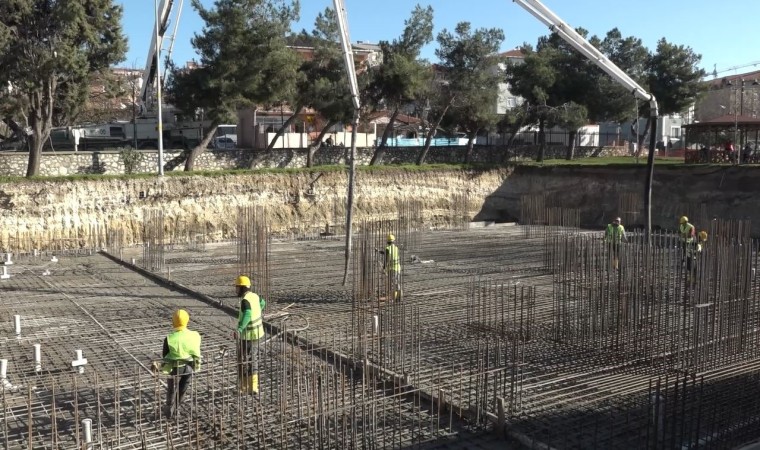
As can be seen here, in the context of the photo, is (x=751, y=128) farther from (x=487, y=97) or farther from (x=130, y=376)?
(x=130, y=376)

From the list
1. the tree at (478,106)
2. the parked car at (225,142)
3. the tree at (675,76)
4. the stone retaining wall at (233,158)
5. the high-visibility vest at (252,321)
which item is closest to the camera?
the high-visibility vest at (252,321)

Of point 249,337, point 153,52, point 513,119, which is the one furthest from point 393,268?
point 513,119

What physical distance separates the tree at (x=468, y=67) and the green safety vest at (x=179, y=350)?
21135 mm

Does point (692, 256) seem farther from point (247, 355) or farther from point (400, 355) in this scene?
point (247, 355)

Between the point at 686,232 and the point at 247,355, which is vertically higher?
the point at 686,232

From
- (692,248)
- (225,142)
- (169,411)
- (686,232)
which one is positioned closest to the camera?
(169,411)

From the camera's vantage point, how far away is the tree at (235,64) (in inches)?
854

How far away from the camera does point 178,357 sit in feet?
20.4

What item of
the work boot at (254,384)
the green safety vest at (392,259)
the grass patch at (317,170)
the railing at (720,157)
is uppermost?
the railing at (720,157)

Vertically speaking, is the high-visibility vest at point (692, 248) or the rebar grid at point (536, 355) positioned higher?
the high-visibility vest at point (692, 248)

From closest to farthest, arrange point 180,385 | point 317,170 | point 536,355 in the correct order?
1. point 180,385
2. point 536,355
3. point 317,170

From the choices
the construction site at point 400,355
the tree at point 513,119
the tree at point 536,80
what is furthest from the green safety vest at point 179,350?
the tree at point 536,80

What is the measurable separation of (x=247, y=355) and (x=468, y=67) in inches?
851

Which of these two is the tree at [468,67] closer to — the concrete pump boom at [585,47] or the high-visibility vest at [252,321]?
the concrete pump boom at [585,47]
